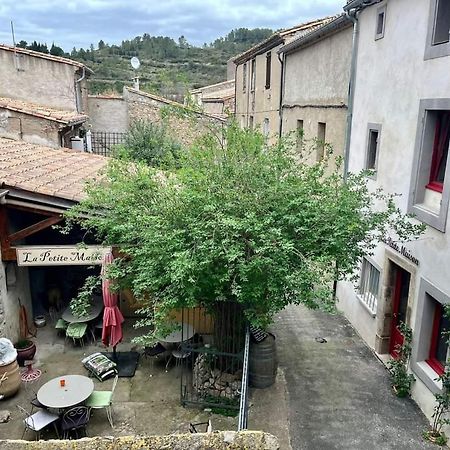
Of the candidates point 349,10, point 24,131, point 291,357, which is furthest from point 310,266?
point 24,131

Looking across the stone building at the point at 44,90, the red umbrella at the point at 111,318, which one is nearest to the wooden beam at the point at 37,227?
the red umbrella at the point at 111,318

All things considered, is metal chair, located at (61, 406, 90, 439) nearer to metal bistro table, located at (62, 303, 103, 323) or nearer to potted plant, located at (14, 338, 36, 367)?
potted plant, located at (14, 338, 36, 367)

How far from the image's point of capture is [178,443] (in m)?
2.20

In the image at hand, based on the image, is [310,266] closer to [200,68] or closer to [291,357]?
[291,357]

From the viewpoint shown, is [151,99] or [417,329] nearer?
[417,329]

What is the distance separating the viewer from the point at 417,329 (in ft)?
26.6

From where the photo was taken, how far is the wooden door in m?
9.11

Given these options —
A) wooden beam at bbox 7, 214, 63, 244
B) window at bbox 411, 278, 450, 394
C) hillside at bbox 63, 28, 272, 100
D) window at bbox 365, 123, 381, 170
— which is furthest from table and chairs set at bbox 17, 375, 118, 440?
hillside at bbox 63, 28, 272, 100

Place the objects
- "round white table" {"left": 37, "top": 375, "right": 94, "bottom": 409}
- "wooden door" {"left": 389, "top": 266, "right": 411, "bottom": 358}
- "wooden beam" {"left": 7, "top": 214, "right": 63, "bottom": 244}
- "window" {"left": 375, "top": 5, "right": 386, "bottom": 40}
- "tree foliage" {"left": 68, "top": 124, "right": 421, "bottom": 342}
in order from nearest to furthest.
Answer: "tree foliage" {"left": 68, "top": 124, "right": 421, "bottom": 342}
"round white table" {"left": 37, "top": 375, "right": 94, "bottom": 409}
"wooden door" {"left": 389, "top": 266, "right": 411, "bottom": 358}
"window" {"left": 375, "top": 5, "right": 386, "bottom": 40}
"wooden beam" {"left": 7, "top": 214, "right": 63, "bottom": 244}

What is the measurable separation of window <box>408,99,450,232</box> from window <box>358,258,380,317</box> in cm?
248

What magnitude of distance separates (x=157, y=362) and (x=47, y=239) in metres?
4.97

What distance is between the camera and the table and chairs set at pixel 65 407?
25.8ft

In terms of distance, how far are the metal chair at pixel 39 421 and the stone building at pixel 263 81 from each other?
1126 centimetres

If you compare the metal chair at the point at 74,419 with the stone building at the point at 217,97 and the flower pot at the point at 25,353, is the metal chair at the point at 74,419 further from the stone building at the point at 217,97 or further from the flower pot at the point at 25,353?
the stone building at the point at 217,97
